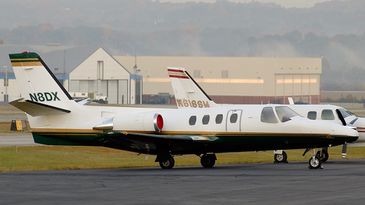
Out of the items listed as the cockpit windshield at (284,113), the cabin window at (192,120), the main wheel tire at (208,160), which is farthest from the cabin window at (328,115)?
the cabin window at (192,120)

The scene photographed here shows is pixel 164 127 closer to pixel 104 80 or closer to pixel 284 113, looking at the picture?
pixel 284 113

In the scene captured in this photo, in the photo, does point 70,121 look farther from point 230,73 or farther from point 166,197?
point 230,73

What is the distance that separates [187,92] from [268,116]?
20463 mm

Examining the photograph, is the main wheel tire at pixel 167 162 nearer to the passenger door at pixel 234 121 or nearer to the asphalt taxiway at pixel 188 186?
the asphalt taxiway at pixel 188 186

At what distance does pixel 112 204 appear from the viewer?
2114cm

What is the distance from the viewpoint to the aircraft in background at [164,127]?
33.9 meters

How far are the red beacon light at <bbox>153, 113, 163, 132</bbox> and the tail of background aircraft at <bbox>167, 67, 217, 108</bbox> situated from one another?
57.3ft

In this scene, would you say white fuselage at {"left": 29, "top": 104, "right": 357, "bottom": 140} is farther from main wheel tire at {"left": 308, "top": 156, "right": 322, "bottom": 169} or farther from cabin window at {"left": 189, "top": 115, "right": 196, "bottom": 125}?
main wheel tire at {"left": 308, "top": 156, "right": 322, "bottom": 169}

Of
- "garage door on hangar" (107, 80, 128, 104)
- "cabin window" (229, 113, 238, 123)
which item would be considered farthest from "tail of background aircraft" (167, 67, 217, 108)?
"garage door on hangar" (107, 80, 128, 104)

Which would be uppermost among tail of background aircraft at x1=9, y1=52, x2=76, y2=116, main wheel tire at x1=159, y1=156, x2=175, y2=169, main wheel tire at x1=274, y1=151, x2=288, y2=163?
tail of background aircraft at x1=9, y1=52, x2=76, y2=116

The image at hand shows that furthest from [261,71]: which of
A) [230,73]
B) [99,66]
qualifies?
[99,66]

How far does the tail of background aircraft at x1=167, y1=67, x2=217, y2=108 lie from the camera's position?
54053 millimetres

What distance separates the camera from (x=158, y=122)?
118 feet

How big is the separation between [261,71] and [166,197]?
134847mm
